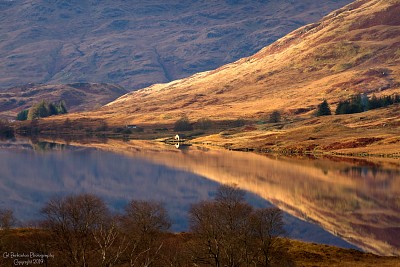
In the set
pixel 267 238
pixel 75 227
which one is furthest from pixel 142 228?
pixel 267 238

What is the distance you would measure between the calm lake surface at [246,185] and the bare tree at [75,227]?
99.8 feet

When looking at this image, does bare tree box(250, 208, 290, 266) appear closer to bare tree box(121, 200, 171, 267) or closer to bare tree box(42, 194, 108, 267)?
bare tree box(121, 200, 171, 267)

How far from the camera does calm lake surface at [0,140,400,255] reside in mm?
90312

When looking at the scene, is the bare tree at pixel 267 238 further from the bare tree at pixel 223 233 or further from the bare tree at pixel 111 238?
the bare tree at pixel 111 238

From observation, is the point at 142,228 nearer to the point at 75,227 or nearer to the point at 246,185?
the point at 75,227

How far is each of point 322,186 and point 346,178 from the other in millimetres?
12071

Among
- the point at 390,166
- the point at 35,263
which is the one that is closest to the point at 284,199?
the point at 390,166

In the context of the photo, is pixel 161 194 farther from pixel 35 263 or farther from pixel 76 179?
pixel 35 263

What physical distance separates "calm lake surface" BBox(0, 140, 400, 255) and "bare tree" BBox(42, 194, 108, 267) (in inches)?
1197

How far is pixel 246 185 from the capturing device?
127m

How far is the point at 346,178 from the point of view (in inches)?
5300

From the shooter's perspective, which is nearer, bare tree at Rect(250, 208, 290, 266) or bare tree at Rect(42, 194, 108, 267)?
bare tree at Rect(42, 194, 108, 267)

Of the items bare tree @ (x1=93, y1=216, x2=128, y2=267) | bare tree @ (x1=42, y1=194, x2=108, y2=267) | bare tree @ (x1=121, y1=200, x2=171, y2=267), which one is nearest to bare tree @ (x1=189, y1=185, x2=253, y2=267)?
bare tree @ (x1=121, y1=200, x2=171, y2=267)

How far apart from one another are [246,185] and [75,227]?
7836 centimetres
